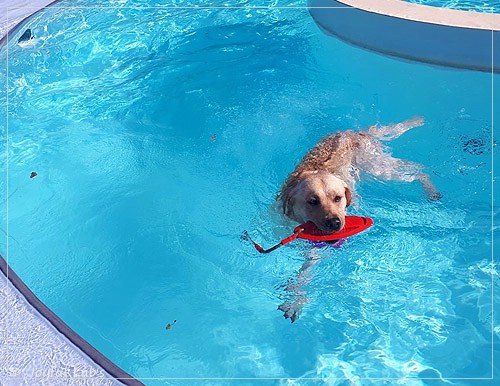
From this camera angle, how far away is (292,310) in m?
4.47

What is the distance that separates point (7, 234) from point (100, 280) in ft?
3.62

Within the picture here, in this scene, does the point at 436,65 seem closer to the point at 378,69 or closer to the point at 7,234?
the point at 378,69

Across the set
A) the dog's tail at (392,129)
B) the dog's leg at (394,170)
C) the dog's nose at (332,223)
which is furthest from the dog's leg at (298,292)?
the dog's tail at (392,129)

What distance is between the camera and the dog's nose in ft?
→ 13.0

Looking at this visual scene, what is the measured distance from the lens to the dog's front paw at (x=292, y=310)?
14.6ft

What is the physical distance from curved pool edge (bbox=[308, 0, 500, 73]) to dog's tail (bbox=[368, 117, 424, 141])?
1296 mm

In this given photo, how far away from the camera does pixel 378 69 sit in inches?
285

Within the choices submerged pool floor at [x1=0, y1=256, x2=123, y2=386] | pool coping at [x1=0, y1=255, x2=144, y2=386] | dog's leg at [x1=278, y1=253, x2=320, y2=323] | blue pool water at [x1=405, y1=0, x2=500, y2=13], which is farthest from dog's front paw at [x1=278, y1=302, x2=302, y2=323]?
blue pool water at [x1=405, y1=0, x2=500, y2=13]

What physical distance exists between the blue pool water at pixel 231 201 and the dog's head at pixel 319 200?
0.49 metres

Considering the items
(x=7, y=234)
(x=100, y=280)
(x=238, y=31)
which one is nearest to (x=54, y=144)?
(x=7, y=234)

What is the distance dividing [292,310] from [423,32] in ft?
12.8

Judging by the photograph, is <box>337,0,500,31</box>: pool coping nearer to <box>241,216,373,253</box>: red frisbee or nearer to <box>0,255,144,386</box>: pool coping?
<box>241,216,373,253</box>: red frisbee

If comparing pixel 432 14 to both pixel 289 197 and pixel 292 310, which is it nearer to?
pixel 289 197

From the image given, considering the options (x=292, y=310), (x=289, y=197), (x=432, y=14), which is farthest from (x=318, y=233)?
(x=432, y=14)
